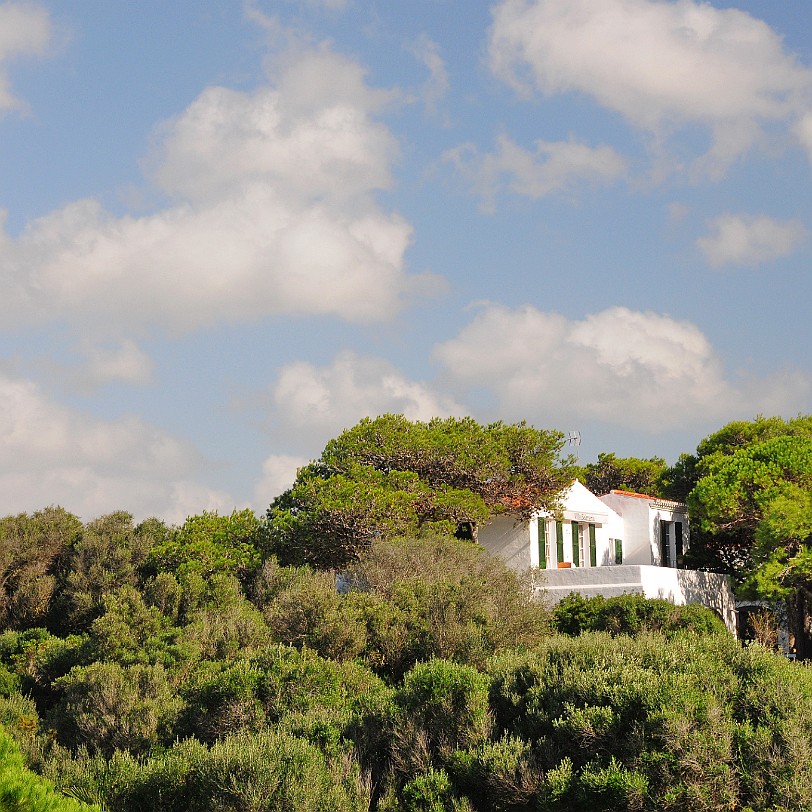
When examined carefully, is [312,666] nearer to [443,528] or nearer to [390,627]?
[390,627]

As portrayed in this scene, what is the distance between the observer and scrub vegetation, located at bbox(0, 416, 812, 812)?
1394 centimetres

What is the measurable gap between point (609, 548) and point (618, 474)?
17.1 m

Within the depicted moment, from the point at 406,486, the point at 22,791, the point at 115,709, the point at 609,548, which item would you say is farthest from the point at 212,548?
the point at 22,791

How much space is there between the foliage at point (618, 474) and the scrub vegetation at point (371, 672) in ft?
61.8

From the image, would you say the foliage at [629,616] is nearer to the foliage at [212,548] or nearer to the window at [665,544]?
the window at [665,544]

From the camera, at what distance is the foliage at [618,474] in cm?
5384

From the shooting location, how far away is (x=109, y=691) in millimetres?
22891

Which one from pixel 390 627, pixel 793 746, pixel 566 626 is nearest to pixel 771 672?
pixel 793 746

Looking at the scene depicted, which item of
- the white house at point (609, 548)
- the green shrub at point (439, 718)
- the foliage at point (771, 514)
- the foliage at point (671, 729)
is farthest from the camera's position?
the foliage at point (771, 514)

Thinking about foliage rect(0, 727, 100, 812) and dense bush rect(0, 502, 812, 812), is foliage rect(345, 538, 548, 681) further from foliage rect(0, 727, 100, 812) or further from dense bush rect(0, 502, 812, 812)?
foliage rect(0, 727, 100, 812)

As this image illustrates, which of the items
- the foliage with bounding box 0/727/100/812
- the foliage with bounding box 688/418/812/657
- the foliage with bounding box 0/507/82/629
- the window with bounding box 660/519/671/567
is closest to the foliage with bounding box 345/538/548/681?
the foliage with bounding box 688/418/812/657

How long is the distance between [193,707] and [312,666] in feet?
8.58

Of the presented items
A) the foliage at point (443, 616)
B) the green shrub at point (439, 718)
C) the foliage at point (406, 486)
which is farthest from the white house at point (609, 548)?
the green shrub at point (439, 718)

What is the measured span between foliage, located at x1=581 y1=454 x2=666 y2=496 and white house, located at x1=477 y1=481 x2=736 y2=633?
14770mm
